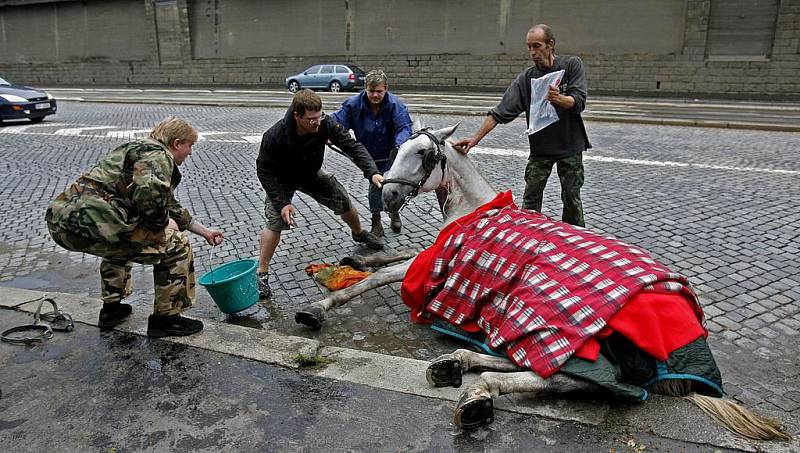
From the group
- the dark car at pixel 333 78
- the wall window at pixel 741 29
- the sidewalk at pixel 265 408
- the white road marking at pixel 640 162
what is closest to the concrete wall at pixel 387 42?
the wall window at pixel 741 29

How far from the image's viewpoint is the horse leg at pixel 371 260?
483 centimetres

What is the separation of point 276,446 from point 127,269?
1.99 m

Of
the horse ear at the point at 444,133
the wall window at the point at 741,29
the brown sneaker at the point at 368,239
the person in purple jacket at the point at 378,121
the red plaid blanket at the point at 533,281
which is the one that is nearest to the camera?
the red plaid blanket at the point at 533,281

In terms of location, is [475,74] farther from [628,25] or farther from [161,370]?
[161,370]

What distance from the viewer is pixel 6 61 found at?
41.4 m

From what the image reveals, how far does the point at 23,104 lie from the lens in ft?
52.7

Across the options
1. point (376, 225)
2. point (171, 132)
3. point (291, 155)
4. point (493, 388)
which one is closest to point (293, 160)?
point (291, 155)

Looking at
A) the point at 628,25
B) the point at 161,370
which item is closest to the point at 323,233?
the point at 161,370

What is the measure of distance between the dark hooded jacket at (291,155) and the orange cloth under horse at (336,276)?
0.61 m

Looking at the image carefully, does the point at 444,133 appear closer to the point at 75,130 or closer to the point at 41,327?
the point at 41,327

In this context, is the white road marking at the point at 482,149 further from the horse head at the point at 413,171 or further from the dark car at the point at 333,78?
the dark car at the point at 333,78

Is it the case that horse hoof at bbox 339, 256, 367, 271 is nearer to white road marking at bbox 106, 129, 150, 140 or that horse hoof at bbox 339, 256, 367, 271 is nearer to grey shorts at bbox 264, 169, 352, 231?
grey shorts at bbox 264, 169, 352, 231

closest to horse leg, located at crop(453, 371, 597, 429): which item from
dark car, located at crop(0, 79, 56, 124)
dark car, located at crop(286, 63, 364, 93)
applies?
dark car, located at crop(0, 79, 56, 124)

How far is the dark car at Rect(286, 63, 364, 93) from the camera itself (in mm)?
27828
